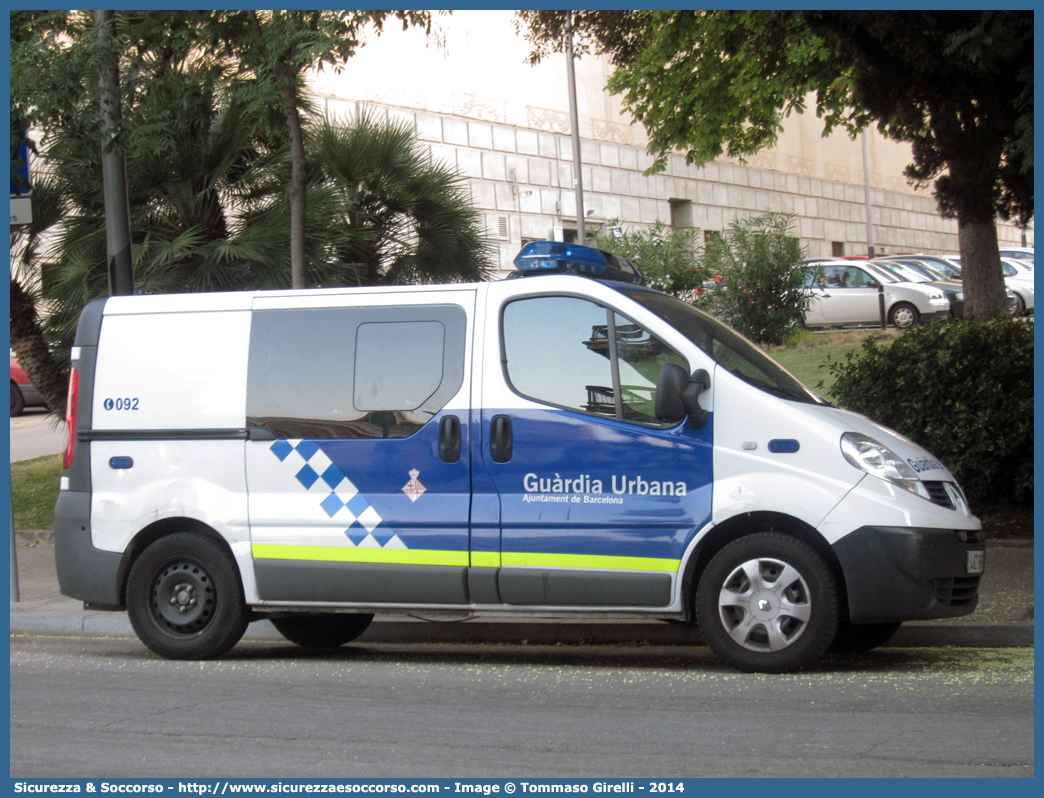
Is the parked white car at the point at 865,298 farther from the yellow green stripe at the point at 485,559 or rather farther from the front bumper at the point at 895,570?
the yellow green stripe at the point at 485,559

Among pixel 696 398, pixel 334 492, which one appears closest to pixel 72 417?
pixel 334 492

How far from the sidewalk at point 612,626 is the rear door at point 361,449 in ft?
4.32

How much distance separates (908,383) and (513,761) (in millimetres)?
6124

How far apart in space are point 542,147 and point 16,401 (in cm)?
1878

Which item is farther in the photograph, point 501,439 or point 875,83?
point 875,83

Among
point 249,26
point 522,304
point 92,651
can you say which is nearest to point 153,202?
point 249,26

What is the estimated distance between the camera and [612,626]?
7367mm

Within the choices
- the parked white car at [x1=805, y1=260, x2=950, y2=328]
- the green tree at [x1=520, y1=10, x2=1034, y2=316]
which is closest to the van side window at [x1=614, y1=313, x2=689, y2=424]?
the green tree at [x1=520, y1=10, x2=1034, y2=316]

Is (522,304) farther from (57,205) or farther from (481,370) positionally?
(57,205)

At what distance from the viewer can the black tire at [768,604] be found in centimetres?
587

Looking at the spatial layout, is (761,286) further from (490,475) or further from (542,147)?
(542,147)

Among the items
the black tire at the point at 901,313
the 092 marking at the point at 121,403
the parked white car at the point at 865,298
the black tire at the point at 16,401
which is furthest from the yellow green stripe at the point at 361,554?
the black tire at the point at 16,401
